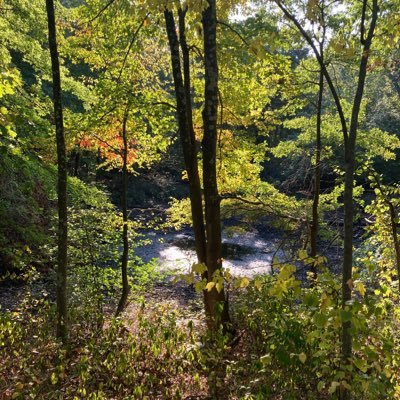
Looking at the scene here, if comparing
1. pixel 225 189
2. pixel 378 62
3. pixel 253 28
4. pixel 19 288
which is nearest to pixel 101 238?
pixel 225 189

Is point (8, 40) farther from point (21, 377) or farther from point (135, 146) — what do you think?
point (21, 377)

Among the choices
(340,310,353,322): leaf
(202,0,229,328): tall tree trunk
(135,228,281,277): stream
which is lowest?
(135,228,281,277): stream

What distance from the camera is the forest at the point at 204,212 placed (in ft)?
8.98

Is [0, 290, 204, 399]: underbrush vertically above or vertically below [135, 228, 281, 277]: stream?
above

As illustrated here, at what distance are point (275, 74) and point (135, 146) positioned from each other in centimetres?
385

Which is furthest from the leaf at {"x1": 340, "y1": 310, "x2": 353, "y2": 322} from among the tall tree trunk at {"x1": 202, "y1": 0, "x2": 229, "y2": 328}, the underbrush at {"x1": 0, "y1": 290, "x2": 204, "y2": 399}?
the tall tree trunk at {"x1": 202, "y1": 0, "x2": 229, "y2": 328}

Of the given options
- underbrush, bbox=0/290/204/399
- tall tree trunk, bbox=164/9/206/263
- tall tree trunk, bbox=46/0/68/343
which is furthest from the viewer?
tall tree trunk, bbox=164/9/206/263

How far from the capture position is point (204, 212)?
23.9 ft

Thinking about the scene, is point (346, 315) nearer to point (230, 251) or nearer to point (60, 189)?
point (60, 189)

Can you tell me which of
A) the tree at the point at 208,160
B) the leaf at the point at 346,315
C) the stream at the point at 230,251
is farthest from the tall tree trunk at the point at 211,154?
the stream at the point at 230,251

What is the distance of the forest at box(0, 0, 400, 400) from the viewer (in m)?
2.74

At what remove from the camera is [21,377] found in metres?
4.07

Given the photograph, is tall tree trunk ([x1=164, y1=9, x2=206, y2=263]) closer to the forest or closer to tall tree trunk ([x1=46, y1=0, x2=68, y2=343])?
the forest

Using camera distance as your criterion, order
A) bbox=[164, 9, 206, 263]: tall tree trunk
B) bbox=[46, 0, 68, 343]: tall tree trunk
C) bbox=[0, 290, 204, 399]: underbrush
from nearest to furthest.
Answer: bbox=[0, 290, 204, 399]: underbrush < bbox=[46, 0, 68, 343]: tall tree trunk < bbox=[164, 9, 206, 263]: tall tree trunk
